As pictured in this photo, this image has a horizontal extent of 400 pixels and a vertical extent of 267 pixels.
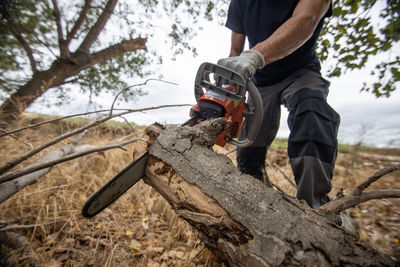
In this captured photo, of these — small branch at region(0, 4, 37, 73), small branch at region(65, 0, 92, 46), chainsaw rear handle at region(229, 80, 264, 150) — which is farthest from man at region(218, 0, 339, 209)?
small branch at region(0, 4, 37, 73)

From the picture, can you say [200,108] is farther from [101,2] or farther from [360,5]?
[101,2]

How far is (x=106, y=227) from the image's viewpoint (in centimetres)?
161

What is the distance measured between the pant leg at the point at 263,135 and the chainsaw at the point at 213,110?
1.56 ft

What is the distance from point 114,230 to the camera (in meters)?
1.61

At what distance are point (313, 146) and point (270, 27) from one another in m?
1.26

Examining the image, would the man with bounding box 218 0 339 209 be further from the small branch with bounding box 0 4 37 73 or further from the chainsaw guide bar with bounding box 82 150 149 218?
the small branch with bounding box 0 4 37 73

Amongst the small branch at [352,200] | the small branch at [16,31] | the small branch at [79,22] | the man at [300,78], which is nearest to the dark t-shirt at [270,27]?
the man at [300,78]

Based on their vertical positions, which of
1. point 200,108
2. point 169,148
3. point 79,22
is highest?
point 79,22

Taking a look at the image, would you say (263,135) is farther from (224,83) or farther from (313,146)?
(224,83)

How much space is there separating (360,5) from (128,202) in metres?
3.48

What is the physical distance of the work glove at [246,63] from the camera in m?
1.06

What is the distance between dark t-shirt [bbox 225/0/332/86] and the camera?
1.54 m

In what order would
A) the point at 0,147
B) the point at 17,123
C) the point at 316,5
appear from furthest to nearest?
the point at 17,123 < the point at 0,147 < the point at 316,5

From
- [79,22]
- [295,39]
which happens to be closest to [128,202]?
[295,39]
